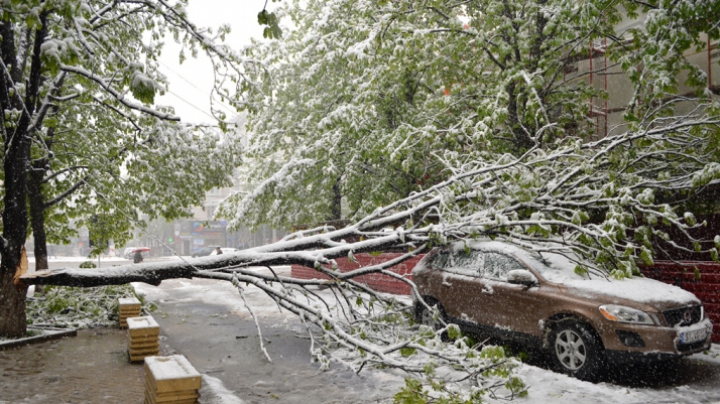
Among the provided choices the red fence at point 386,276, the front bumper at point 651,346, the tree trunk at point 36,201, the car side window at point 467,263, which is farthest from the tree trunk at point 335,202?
the front bumper at point 651,346

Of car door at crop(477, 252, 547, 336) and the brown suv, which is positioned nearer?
the brown suv

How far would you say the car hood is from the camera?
662 centimetres

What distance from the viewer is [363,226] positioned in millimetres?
6098

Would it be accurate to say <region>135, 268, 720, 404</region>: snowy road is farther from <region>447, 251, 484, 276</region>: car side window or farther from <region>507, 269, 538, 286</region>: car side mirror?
<region>447, 251, 484, 276</region>: car side window

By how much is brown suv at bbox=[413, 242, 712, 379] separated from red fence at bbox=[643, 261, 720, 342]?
88.0 inches

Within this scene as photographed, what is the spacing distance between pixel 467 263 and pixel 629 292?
2641 millimetres

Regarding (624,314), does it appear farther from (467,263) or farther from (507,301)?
(467,263)

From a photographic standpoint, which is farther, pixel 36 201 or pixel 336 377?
pixel 36 201

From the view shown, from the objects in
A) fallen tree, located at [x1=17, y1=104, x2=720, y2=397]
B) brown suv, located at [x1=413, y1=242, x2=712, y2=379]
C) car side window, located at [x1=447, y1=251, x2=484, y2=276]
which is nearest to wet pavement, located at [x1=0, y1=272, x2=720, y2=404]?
brown suv, located at [x1=413, y1=242, x2=712, y2=379]

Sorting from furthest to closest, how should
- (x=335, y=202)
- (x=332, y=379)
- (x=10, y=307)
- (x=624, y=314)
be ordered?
1. (x=335, y=202)
2. (x=10, y=307)
3. (x=332, y=379)
4. (x=624, y=314)

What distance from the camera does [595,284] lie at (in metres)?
7.01

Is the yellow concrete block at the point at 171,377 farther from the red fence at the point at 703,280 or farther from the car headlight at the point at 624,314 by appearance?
the red fence at the point at 703,280

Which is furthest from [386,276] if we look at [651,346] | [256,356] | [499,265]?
[651,346]

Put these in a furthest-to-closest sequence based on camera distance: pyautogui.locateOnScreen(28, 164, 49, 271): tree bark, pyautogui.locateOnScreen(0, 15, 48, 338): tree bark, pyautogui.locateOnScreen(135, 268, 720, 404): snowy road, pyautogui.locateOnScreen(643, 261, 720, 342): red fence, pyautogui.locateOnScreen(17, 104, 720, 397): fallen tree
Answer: pyautogui.locateOnScreen(28, 164, 49, 271): tree bark, pyautogui.locateOnScreen(643, 261, 720, 342): red fence, pyautogui.locateOnScreen(0, 15, 48, 338): tree bark, pyautogui.locateOnScreen(135, 268, 720, 404): snowy road, pyautogui.locateOnScreen(17, 104, 720, 397): fallen tree
